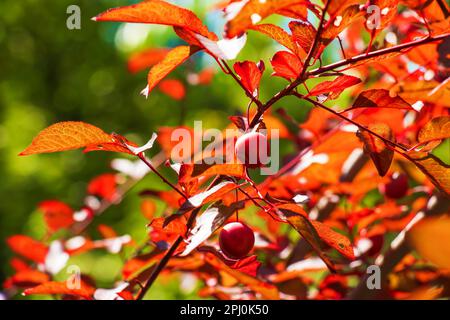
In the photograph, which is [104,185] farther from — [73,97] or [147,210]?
[73,97]

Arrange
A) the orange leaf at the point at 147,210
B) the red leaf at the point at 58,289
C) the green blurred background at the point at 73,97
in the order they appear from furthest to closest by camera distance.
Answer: the green blurred background at the point at 73,97 < the orange leaf at the point at 147,210 < the red leaf at the point at 58,289

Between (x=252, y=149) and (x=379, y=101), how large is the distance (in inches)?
5.4

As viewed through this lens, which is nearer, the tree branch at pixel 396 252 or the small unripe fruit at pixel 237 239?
the small unripe fruit at pixel 237 239

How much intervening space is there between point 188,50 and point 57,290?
38 cm

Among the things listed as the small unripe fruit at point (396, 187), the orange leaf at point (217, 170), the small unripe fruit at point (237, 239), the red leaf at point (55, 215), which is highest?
the red leaf at point (55, 215)

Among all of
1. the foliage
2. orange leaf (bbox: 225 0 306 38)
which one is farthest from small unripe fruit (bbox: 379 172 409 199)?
orange leaf (bbox: 225 0 306 38)

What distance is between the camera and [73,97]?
5.68m

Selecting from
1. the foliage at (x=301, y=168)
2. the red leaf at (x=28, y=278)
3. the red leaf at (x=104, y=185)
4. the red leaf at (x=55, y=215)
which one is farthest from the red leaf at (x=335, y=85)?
the red leaf at (x=104, y=185)

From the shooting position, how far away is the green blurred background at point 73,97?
488 centimetres

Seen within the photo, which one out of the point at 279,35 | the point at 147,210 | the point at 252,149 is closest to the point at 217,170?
the point at 252,149

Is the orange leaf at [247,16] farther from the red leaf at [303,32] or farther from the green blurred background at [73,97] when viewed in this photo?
the green blurred background at [73,97]

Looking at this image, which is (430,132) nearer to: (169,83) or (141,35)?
(169,83)

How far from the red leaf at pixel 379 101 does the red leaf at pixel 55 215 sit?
3.02 ft
